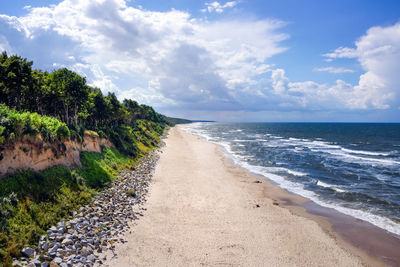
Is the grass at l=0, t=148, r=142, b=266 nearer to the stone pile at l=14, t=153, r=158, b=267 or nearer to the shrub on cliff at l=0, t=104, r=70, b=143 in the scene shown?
the stone pile at l=14, t=153, r=158, b=267

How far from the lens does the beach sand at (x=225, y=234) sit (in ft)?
44.7

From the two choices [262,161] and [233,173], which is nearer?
[233,173]

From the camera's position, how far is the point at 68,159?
22.2 m

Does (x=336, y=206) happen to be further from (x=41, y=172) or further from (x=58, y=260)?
(x=41, y=172)

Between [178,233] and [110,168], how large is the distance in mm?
16294

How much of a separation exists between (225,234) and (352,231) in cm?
1233

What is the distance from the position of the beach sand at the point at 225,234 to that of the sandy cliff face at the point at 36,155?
33.6 feet

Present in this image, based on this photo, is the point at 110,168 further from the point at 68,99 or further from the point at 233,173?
the point at 233,173

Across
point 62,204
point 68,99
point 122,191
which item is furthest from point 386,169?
point 68,99

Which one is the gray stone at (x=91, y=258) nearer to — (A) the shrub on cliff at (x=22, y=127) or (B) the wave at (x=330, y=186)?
(A) the shrub on cliff at (x=22, y=127)

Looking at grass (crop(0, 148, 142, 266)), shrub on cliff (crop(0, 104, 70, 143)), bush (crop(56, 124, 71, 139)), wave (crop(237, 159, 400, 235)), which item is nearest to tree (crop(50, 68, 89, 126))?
bush (crop(56, 124, 71, 139))

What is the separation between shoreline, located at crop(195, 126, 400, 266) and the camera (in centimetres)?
1529

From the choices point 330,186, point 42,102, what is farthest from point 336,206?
point 42,102

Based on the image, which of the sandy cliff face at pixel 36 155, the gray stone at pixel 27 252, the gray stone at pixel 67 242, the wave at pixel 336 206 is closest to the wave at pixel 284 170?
the wave at pixel 336 206
